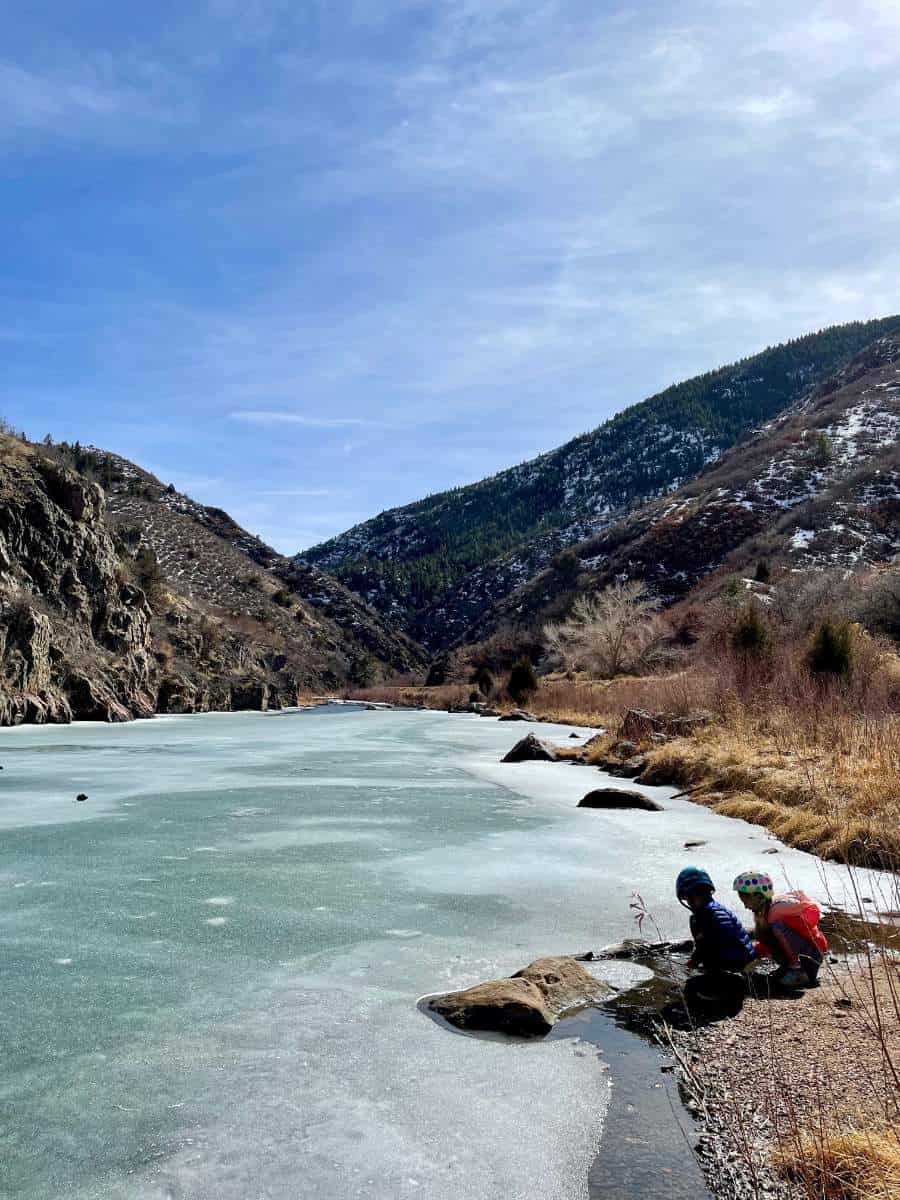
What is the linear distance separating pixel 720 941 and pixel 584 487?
17114cm

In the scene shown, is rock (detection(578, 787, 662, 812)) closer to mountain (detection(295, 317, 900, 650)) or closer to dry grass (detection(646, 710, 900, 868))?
dry grass (detection(646, 710, 900, 868))

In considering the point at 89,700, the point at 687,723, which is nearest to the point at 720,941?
the point at 687,723

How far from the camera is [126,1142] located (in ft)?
10.5

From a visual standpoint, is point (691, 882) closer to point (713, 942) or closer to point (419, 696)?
point (713, 942)

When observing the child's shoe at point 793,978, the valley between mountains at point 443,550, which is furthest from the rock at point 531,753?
the valley between mountains at point 443,550

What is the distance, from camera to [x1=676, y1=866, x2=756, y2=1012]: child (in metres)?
4.97

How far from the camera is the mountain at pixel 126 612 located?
119 ft

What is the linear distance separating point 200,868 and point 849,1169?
6505 millimetres

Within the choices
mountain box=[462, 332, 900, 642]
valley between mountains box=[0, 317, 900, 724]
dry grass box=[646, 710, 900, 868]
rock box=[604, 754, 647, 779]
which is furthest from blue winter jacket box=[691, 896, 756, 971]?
mountain box=[462, 332, 900, 642]

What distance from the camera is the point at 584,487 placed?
172 m

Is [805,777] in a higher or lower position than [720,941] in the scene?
lower

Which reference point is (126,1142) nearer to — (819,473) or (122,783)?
(122,783)

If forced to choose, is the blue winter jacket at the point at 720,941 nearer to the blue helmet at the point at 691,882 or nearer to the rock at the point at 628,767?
the blue helmet at the point at 691,882

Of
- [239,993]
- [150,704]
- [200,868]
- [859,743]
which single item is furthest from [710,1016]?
[150,704]
